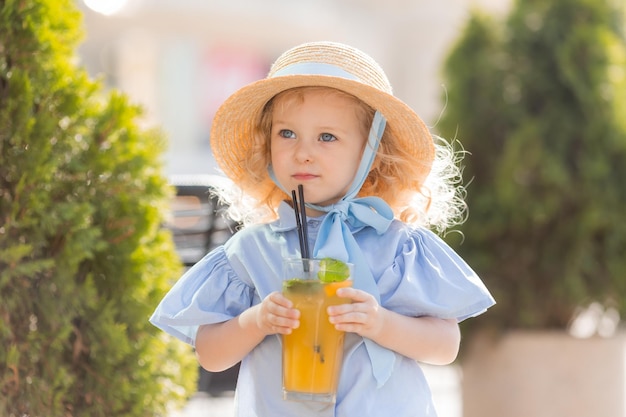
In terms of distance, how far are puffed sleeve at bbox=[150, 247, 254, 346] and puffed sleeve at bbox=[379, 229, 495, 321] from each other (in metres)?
0.35

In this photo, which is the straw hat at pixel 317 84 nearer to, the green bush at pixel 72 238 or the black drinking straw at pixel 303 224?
the black drinking straw at pixel 303 224

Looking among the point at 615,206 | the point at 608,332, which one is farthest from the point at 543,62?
the point at 608,332

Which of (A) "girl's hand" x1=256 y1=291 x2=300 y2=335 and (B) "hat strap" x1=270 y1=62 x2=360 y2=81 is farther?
(B) "hat strap" x1=270 y1=62 x2=360 y2=81

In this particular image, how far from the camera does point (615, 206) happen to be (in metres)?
4.62

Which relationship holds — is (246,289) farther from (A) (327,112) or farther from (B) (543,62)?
(B) (543,62)

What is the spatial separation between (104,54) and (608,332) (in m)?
9.41

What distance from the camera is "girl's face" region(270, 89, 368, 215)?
7.25 ft

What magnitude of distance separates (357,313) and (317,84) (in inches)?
22.6

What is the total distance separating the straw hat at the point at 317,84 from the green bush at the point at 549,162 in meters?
2.37

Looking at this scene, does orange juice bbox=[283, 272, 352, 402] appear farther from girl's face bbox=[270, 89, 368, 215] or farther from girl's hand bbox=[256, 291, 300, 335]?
girl's face bbox=[270, 89, 368, 215]

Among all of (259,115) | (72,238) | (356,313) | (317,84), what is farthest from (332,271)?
(72,238)

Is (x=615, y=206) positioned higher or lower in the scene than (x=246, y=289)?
higher

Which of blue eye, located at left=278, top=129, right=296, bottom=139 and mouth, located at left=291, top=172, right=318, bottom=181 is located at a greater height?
blue eye, located at left=278, top=129, right=296, bottom=139

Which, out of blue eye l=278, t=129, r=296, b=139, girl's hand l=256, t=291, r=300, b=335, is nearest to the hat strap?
blue eye l=278, t=129, r=296, b=139
